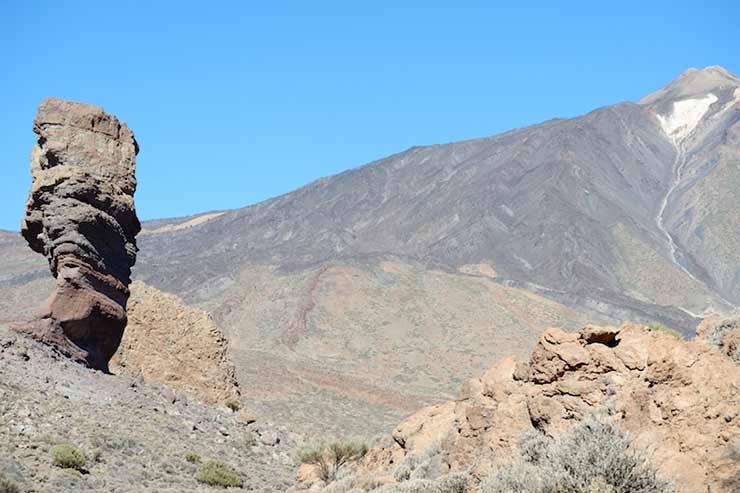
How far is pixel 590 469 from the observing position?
7230 mm

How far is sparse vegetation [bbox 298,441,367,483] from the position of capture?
57.2ft

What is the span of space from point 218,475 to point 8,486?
4.95 meters

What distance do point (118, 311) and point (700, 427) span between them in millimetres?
13169

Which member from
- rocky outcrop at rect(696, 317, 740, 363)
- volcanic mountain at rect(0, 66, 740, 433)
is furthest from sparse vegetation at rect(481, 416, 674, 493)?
volcanic mountain at rect(0, 66, 740, 433)

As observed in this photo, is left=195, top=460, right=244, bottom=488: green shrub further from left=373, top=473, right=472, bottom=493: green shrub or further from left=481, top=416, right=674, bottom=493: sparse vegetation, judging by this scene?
left=481, top=416, right=674, bottom=493: sparse vegetation

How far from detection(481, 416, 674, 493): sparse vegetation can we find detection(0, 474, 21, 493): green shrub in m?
6.46

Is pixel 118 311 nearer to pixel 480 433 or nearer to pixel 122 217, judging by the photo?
pixel 122 217

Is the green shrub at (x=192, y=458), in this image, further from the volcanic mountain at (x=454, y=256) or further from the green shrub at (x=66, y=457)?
the volcanic mountain at (x=454, y=256)

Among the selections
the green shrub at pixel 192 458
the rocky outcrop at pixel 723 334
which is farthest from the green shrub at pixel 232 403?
the rocky outcrop at pixel 723 334

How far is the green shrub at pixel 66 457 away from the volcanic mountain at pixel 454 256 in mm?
17384

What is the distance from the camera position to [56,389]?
16.0 m

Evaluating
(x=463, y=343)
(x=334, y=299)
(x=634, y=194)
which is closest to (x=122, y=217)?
(x=463, y=343)

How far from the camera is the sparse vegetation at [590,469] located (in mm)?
7070

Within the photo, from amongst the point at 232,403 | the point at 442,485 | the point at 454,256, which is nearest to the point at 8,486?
the point at 442,485
